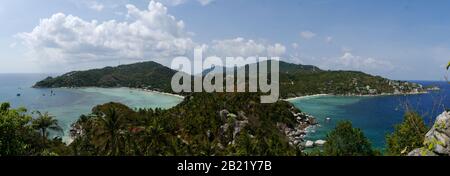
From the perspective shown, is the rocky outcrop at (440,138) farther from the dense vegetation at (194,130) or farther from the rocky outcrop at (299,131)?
the rocky outcrop at (299,131)

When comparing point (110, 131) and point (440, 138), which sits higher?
point (440, 138)

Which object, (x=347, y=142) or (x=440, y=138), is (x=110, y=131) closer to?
(x=440, y=138)

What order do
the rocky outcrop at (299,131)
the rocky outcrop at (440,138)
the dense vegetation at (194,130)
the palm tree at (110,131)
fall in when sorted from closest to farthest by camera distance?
the rocky outcrop at (440,138) → the palm tree at (110,131) → the dense vegetation at (194,130) → the rocky outcrop at (299,131)

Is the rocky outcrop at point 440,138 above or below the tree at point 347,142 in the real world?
above

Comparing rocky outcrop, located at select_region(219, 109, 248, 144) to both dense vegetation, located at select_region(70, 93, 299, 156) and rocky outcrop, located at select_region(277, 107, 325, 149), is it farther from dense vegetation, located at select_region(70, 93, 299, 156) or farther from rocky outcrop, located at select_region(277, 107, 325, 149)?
rocky outcrop, located at select_region(277, 107, 325, 149)

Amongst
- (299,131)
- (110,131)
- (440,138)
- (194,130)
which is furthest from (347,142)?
(440,138)

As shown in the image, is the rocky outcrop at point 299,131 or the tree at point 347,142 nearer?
the tree at point 347,142

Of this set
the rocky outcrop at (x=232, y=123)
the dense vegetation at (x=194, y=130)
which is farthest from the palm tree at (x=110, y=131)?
the rocky outcrop at (x=232, y=123)

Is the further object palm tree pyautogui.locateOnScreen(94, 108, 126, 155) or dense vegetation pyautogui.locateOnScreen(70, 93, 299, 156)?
dense vegetation pyautogui.locateOnScreen(70, 93, 299, 156)

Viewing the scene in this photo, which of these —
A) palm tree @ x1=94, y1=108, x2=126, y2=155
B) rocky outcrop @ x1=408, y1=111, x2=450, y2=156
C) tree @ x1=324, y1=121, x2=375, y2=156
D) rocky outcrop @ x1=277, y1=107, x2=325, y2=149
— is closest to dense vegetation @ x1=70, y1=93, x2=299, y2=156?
palm tree @ x1=94, y1=108, x2=126, y2=155

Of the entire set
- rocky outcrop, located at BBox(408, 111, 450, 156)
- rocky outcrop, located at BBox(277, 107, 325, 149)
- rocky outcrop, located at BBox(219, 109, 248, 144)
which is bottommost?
rocky outcrop, located at BBox(277, 107, 325, 149)
